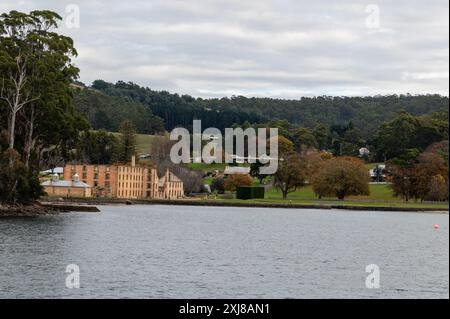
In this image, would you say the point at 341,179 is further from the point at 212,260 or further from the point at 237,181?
the point at 212,260

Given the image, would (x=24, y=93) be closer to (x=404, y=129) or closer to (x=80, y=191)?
(x=80, y=191)

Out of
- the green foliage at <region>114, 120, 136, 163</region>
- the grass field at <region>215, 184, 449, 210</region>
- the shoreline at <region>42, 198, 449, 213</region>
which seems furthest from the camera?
the green foliage at <region>114, 120, 136, 163</region>

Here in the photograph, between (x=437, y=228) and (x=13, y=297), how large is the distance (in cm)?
6232

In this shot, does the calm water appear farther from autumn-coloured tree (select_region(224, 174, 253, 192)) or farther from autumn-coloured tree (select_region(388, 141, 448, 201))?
autumn-coloured tree (select_region(224, 174, 253, 192))

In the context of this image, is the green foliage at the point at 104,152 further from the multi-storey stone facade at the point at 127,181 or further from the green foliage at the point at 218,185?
the green foliage at the point at 218,185

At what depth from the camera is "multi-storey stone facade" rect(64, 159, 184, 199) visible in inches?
5969

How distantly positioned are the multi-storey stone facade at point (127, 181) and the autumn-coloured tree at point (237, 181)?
9178 mm

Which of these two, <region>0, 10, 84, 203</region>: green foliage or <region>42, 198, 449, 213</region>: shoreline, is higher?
<region>0, 10, 84, 203</region>: green foliage

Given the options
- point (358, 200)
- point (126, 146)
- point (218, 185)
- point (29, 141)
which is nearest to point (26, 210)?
point (29, 141)

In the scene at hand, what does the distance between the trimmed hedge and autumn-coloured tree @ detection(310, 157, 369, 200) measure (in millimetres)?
13438

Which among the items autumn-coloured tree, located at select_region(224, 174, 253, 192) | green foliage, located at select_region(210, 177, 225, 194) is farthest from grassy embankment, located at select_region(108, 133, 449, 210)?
green foliage, located at select_region(210, 177, 225, 194)

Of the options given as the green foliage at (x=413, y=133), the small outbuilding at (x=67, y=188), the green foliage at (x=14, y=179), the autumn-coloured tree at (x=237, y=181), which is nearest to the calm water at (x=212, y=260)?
the green foliage at (x=14, y=179)

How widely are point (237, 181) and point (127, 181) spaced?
20574 mm

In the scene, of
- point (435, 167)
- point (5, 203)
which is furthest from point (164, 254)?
point (435, 167)
